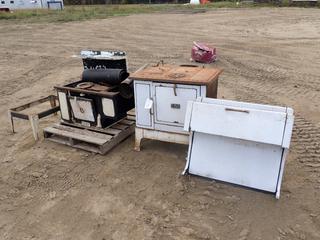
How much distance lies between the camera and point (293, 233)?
2.49 m

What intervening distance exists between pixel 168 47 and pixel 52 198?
7022 mm

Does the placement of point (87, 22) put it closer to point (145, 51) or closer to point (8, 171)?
point (145, 51)

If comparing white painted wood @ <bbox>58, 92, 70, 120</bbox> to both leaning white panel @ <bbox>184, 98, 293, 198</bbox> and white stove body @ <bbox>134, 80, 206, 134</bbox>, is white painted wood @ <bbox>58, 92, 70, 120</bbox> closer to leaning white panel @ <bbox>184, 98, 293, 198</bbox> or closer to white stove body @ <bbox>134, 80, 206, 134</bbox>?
white stove body @ <bbox>134, 80, 206, 134</bbox>

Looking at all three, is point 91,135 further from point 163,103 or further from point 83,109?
point 163,103

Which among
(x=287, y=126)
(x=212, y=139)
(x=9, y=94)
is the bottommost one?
(x=9, y=94)

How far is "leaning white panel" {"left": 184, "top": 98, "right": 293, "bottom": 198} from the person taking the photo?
2.65 meters

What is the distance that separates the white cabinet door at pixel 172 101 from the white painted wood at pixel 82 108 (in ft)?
2.67

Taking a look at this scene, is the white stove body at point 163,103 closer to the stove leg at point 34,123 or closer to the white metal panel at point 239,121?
the white metal panel at point 239,121

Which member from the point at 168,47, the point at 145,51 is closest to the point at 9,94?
the point at 145,51

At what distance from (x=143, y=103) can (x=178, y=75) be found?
452 mm

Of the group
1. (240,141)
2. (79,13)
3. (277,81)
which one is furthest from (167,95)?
(79,13)

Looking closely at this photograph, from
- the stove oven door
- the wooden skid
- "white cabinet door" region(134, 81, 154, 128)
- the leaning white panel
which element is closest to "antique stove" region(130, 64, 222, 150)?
"white cabinet door" region(134, 81, 154, 128)

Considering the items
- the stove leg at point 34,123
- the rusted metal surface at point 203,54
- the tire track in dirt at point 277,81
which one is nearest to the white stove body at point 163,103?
the stove leg at point 34,123

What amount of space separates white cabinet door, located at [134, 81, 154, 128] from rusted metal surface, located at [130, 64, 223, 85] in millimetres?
85
